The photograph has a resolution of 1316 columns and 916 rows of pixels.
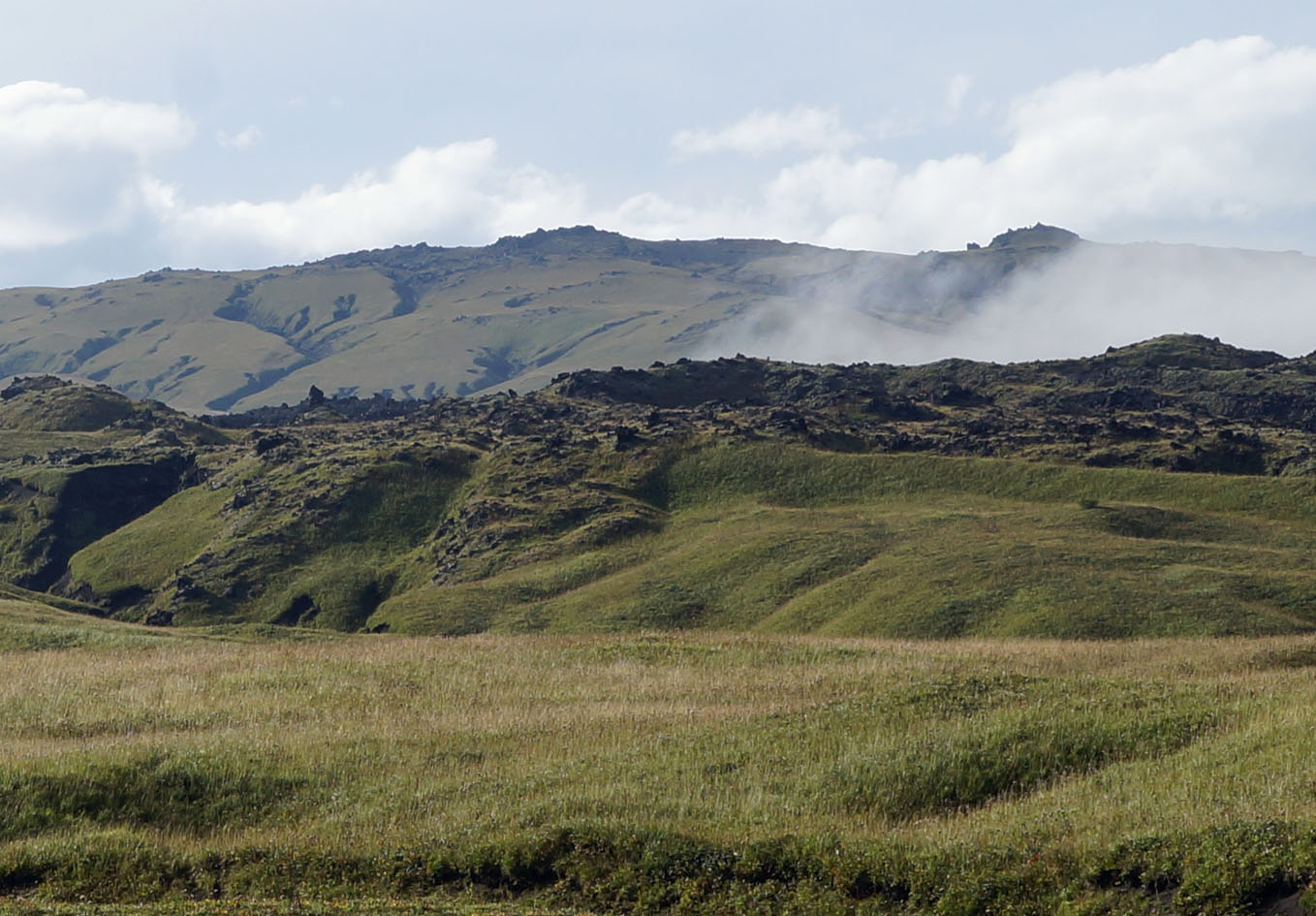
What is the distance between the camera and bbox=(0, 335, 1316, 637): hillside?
102m

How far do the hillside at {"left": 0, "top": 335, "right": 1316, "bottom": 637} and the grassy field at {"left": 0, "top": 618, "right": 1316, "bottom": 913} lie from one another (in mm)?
60344

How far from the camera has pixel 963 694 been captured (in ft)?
115

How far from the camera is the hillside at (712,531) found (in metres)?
102

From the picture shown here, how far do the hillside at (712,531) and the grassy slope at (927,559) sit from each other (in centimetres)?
36

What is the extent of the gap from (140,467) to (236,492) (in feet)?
97.7

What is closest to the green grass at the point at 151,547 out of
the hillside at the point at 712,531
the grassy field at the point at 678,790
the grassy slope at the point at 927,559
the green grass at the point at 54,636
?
the hillside at the point at 712,531

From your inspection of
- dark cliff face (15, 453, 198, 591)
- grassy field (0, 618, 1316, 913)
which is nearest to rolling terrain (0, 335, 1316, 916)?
grassy field (0, 618, 1316, 913)

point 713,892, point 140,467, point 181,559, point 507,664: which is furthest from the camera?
point 140,467

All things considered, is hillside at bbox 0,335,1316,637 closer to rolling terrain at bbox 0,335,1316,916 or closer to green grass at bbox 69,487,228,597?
green grass at bbox 69,487,228,597

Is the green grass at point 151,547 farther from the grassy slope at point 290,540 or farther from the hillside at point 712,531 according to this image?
the hillside at point 712,531

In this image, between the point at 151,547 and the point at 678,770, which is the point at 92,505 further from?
the point at 678,770

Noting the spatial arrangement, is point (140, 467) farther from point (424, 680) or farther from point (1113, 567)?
point (424, 680)

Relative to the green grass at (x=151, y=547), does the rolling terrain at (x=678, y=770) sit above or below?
above

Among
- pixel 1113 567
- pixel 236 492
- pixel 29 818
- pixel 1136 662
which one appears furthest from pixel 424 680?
pixel 236 492
